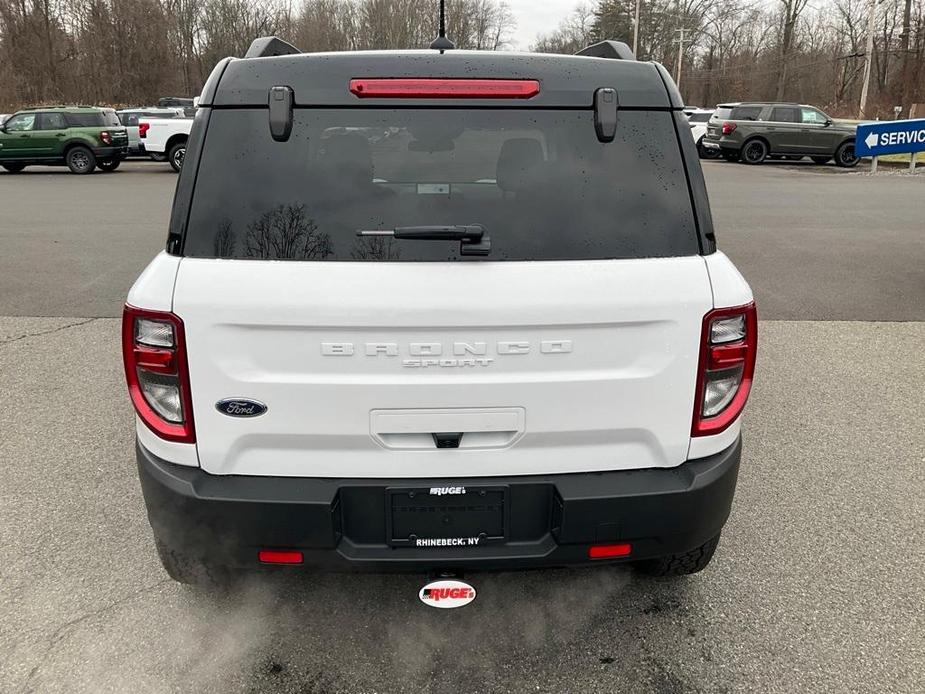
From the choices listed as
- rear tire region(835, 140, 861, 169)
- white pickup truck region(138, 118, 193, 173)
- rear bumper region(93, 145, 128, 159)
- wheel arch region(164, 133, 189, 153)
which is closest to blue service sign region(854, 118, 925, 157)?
rear tire region(835, 140, 861, 169)

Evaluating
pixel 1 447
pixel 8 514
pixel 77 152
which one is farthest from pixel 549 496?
pixel 77 152

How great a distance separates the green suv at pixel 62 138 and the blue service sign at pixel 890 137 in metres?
18.5

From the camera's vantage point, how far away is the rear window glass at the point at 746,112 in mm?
24031

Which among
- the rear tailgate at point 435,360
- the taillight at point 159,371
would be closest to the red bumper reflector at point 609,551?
the rear tailgate at point 435,360

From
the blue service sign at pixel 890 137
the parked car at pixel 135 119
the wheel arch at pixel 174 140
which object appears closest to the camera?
the blue service sign at pixel 890 137

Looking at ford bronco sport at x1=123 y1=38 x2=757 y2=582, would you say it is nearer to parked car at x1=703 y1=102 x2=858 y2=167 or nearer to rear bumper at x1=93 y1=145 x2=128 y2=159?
rear bumper at x1=93 y1=145 x2=128 y2=159

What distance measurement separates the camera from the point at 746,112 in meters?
24.3

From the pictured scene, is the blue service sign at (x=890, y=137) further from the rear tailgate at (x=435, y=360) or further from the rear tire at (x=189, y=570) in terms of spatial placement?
the rear tire at (x=189, y=570)

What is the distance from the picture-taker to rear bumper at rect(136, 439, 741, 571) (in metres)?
2.26

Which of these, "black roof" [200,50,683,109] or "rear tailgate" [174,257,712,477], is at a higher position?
"black roof" [200,50,683,109]

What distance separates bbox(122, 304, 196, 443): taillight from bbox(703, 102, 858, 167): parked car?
24940 mm

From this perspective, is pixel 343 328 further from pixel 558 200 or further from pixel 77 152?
pixel 77 152

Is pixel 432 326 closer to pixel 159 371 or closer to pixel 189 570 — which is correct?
pixel 159 371

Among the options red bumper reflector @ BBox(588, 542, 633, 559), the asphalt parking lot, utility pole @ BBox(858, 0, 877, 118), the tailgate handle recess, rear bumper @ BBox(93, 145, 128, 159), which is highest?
utility pole @ BBox(858, 0, 877, 118)
